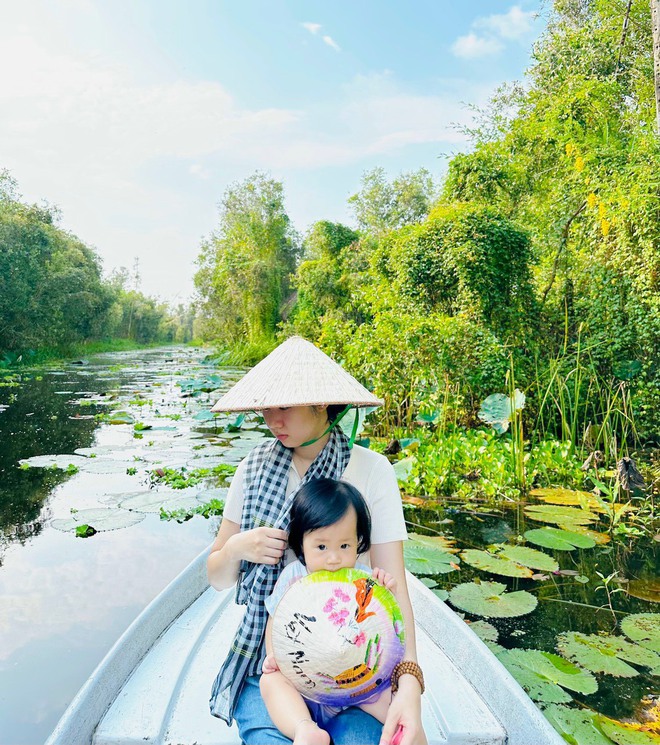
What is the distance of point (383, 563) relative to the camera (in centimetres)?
133

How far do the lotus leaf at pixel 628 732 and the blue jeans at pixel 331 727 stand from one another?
1.08 metres

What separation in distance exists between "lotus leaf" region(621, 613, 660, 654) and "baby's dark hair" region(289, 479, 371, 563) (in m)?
1.74

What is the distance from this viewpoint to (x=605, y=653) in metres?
2.23

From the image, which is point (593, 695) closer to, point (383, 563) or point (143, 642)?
point (383, 563)

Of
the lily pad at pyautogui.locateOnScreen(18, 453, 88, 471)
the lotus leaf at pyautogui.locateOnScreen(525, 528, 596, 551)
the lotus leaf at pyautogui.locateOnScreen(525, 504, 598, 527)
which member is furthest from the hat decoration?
the lily pad at pyautogui.locateOnScreen(18, 453, 88, 471)

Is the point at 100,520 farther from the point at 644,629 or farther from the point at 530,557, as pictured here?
the point at 644,629

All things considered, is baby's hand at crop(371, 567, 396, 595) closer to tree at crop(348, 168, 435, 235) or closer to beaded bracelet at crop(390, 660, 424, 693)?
beaded bracelet at crop(390, 660, 424, 693)

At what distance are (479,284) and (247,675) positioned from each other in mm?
6154

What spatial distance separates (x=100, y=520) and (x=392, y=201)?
77.3ft

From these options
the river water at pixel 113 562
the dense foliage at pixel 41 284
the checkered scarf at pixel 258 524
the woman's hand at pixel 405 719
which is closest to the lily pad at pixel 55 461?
the river water at pixel 113 562

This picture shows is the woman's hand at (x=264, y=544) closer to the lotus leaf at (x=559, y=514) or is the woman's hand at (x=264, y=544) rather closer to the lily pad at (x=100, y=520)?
the lily pad at (x=100, y=520)

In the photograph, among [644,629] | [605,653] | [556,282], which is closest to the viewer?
[605,653]

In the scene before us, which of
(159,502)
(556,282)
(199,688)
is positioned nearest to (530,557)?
(199,688)

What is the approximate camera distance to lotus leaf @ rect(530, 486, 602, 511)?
4.19 metres
